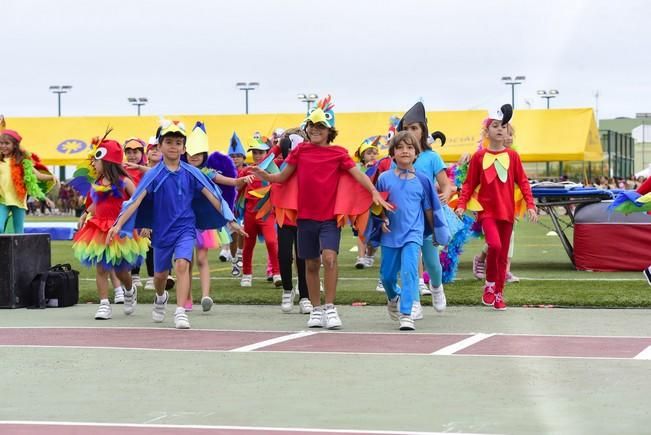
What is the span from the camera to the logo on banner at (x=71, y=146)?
2045 inches

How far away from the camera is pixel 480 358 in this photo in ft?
30.3

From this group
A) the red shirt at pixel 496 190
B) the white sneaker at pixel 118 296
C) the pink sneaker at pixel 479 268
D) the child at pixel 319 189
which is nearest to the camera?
the child at pixel 319 189

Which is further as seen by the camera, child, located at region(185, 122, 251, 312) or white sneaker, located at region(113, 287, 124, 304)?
white sneaker, located at region(113, 287, 124, 304)

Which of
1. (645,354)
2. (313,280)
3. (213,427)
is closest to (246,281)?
(313,280)

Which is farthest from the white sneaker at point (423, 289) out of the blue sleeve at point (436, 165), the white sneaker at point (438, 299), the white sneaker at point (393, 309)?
the white sneaker at point (393, 309)

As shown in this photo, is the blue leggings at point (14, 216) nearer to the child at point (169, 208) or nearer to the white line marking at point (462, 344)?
the child at point (169, 208)

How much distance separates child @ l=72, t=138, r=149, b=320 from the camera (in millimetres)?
13320

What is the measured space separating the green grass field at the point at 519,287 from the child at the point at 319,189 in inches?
87.9

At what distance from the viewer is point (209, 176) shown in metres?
14.5

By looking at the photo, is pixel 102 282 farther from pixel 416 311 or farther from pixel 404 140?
pixel 404 140

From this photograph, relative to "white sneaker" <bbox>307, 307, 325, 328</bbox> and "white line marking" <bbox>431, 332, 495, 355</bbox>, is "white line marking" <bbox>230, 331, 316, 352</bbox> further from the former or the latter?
"white line marking" <bbox>431, 332, 495, 355</bbox>

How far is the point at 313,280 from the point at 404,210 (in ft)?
3.44

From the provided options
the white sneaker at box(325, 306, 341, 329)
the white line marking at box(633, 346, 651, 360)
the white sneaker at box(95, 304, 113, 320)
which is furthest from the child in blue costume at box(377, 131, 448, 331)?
the white sneaker at box(95, 304, 113, 320)

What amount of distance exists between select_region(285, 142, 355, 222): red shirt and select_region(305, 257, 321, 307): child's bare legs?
1.42 feet
